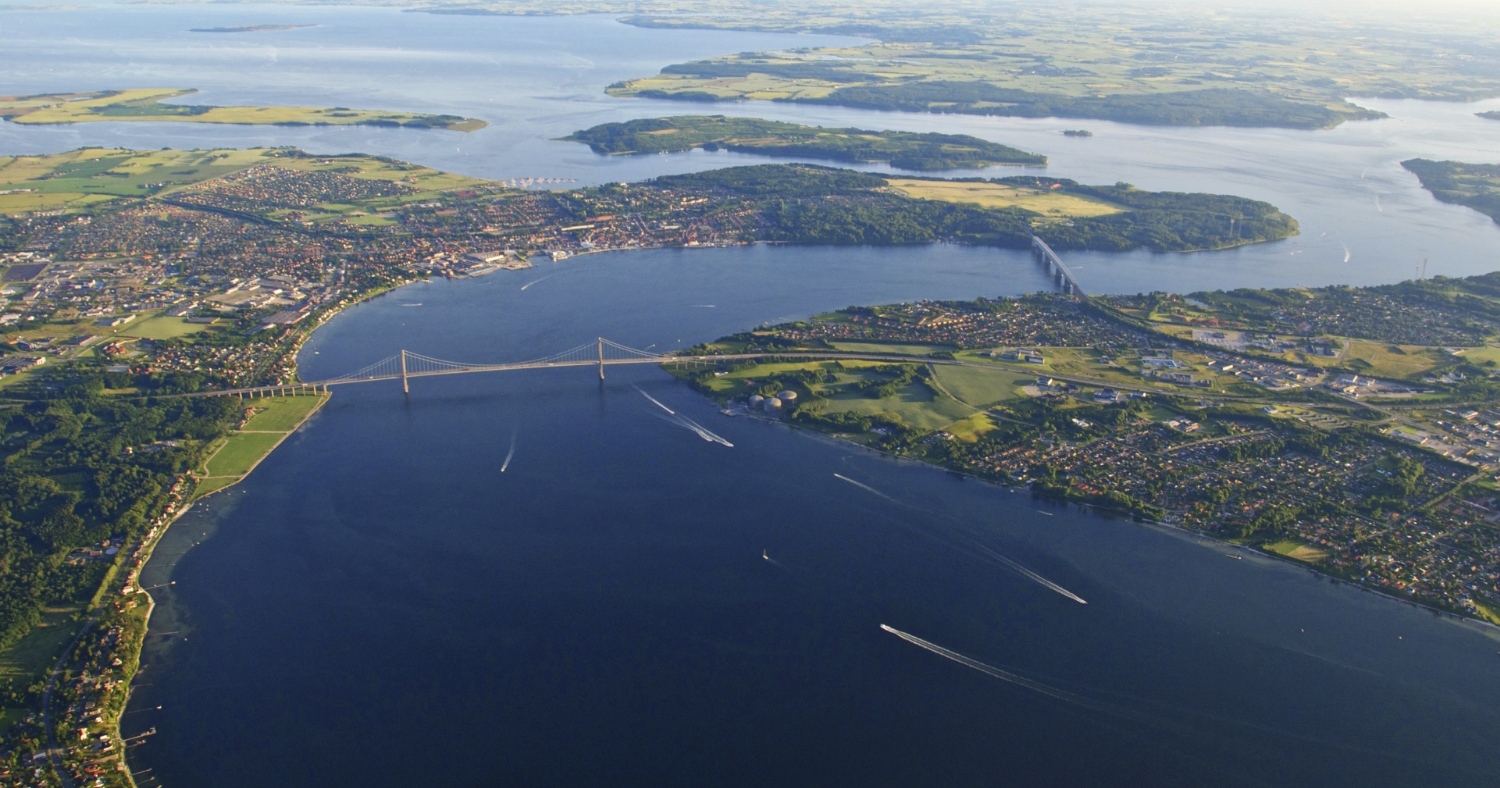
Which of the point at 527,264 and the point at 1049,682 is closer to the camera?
the point at 1049,682

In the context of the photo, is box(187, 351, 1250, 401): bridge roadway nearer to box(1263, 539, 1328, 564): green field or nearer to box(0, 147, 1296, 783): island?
box(0, 147, 1296, 783): island

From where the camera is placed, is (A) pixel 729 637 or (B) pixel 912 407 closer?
(A) pixel 729 637

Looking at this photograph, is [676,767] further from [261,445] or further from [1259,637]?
[261,445]

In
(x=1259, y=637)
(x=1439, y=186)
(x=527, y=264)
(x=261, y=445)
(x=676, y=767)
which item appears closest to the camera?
(x=676, y=767)

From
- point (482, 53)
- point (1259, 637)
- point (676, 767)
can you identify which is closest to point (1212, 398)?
point (1259, 637)

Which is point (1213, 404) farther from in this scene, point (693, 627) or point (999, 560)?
point (693, 627)

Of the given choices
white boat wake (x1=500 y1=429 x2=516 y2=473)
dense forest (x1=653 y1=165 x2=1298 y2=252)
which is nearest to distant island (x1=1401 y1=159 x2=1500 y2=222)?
dense forest (x1=653 y1=165 x2=1298 y2=252)

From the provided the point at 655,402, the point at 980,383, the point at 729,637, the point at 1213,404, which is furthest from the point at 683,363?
the point at 1213,404
